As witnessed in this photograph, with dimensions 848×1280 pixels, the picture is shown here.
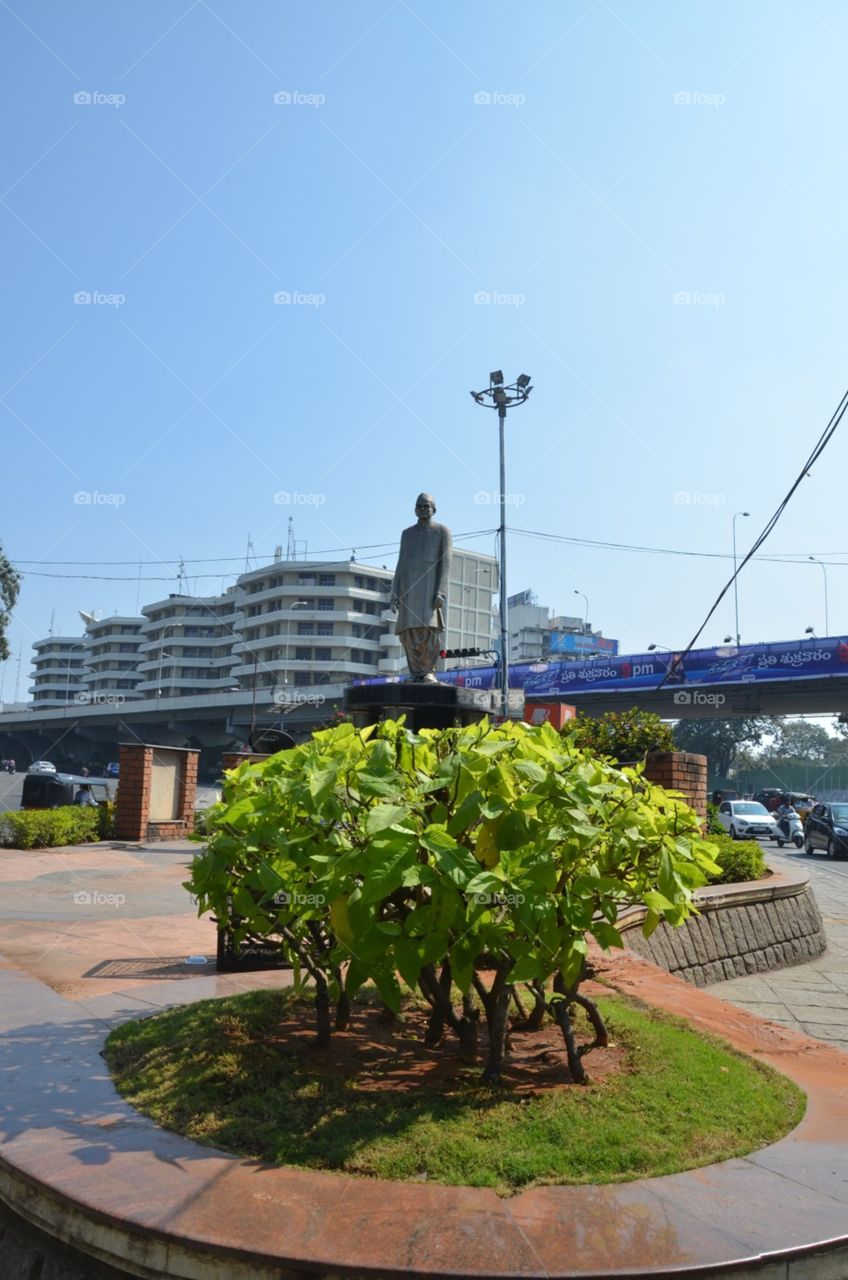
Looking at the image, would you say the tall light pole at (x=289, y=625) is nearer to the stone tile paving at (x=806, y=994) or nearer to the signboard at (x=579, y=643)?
the signboard at (x=579, y=643)

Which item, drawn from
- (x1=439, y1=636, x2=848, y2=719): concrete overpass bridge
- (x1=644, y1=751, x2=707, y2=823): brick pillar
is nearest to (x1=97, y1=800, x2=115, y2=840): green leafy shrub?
(x1=644, y1=751, x2=707, y2=823): brick pillar

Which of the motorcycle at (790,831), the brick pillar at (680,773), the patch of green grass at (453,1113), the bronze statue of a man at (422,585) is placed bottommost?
the motorcycle at (790,831)

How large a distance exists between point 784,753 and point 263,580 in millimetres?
60644

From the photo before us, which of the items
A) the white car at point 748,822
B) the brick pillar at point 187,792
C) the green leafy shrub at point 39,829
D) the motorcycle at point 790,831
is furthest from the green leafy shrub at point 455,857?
the motorcycle at point 790,831

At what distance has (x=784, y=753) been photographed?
10712 cm

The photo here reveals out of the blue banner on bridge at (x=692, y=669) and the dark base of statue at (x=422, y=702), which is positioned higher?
the blue banner on bridge at (x=692, y=669)

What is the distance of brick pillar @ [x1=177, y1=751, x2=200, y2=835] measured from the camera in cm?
1714

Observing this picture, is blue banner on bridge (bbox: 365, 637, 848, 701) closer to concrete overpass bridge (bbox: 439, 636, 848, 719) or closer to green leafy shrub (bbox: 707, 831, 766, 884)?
concrete overpass bridge (bbox: 439, 636, 848, 719)

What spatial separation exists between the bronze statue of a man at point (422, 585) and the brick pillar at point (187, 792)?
22.0 feet

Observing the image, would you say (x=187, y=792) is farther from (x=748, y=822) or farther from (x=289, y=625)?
(x=289, y=625)

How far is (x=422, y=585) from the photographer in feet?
38.6

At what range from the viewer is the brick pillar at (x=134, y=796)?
1573 cm

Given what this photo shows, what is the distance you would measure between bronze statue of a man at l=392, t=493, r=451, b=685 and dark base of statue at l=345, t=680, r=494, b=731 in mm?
1155

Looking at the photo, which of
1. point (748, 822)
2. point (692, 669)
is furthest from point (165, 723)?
point (748, 822)
